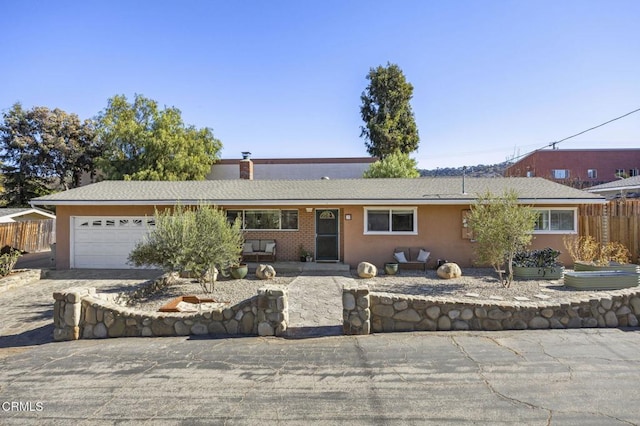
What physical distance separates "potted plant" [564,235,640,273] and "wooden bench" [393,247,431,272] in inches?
169

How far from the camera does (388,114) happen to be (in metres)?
30.9

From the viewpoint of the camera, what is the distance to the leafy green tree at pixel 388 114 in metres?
30.3

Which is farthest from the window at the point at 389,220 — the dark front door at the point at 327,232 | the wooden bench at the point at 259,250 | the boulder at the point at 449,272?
the wooden bench at the point at 259,250

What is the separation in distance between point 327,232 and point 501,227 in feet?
20.6

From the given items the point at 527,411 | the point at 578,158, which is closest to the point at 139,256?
the point at 527,411

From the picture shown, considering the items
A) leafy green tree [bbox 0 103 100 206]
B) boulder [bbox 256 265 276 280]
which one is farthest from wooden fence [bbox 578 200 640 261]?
leafy green tree [bbox 0 103 100 206]

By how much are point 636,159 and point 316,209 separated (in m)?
41.8

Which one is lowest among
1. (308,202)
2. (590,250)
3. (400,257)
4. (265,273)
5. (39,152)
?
(265,273)

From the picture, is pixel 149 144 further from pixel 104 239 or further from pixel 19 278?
pixel 19 278

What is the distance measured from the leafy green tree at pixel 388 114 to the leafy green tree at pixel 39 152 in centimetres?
2191

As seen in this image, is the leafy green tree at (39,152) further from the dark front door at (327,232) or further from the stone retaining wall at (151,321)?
the stone retaining wall at (151,321)

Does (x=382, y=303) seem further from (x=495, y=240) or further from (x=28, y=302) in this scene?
(x=28, y=302)

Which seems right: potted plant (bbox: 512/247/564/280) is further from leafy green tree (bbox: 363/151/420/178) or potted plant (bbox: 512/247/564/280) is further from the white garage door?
leafy green tree (bbox: 363/151/420/178)

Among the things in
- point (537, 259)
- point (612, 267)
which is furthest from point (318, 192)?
point (612, 267)
